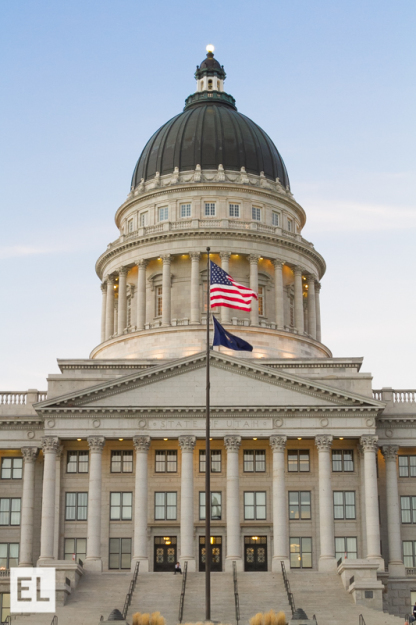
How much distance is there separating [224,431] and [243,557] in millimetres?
7611

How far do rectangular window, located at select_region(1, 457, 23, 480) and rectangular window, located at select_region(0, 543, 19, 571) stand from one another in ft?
13.9

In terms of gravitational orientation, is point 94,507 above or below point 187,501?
below

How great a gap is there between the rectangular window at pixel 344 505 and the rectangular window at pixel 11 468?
19823mm

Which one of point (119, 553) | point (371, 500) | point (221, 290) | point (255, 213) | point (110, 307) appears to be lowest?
point (119, 553)

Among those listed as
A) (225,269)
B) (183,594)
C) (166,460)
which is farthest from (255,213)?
(183,594)

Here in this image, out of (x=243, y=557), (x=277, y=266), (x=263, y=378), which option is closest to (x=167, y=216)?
(x=277, y=266)

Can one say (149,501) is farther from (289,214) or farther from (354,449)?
(289,214)

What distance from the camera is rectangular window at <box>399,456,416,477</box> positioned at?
66938 millimetres

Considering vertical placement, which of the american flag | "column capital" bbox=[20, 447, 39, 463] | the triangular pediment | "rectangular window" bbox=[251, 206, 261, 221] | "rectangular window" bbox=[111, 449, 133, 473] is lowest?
"rectangular window" bbox=[111, 449, 133, 473]

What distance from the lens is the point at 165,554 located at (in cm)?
6347

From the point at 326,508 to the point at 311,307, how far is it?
25493mm

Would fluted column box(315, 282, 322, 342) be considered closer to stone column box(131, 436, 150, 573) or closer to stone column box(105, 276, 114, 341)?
stone column box(105, 276, 114, 341)

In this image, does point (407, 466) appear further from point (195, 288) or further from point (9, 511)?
point (9, 511)

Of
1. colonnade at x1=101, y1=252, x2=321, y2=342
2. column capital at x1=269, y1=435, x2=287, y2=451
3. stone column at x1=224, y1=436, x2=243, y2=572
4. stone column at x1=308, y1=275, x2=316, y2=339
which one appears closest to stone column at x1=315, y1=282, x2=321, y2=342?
colonnade at x1=101, y1=252, x2=321, y2=342
